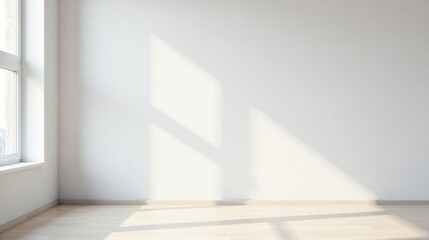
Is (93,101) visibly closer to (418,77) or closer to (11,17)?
(11,17)

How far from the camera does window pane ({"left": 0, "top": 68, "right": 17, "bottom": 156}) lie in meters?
4.64

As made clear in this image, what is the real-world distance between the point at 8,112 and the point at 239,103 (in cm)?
238

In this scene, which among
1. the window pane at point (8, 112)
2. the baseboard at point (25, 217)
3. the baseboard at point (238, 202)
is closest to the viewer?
the baseboard at point (25, 217)

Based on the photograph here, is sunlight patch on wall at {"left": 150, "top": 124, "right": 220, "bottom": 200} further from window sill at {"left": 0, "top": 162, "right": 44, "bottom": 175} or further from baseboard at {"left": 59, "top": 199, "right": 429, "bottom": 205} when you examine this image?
window sill at {"left": 0, "top": 162, "right": 44, "bottom": 175}

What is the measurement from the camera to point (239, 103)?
5543mm

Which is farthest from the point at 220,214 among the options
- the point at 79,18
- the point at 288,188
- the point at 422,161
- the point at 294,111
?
the point at 79,18

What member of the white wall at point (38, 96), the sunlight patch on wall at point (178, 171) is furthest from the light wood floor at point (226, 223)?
the white wall at point (38, 96)

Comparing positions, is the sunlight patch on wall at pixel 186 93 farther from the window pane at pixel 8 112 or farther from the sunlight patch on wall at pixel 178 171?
the window pane at pixel 8 112

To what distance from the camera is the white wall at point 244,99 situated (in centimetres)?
551

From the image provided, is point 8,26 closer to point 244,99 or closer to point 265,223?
point 244,99

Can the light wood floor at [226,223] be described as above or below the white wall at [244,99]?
below

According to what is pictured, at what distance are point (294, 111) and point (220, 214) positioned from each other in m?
1.46

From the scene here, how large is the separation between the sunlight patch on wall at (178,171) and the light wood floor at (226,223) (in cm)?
21

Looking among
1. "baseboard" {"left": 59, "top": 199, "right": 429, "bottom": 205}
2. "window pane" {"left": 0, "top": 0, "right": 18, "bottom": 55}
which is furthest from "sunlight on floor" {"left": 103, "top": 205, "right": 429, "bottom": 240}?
"window pane" {"left": 0, "top": 0, "right": 18, "bottom": 55}
